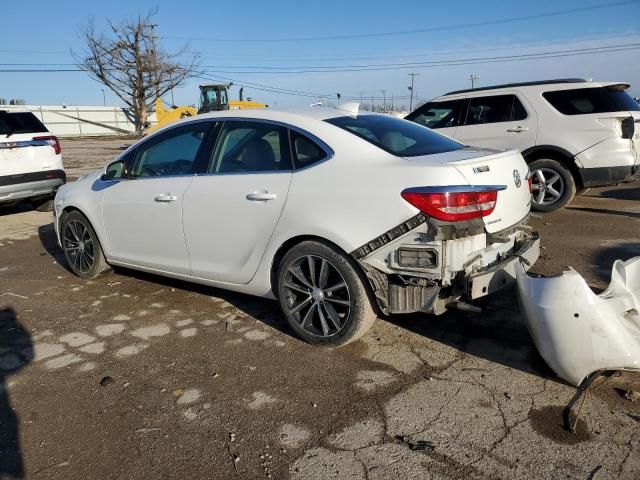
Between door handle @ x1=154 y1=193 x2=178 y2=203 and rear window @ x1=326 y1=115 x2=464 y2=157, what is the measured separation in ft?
4.69

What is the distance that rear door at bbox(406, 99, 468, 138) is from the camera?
8430 mm

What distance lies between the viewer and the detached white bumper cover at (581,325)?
2795 millimetres

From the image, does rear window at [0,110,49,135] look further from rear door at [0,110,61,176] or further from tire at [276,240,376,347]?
tire at [276,240,376,347]

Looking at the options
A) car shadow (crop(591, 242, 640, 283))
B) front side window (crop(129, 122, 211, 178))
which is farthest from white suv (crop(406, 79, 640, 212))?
front side window (crop(129, 122, 211, 178))

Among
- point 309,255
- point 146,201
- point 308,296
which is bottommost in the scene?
point 308,296

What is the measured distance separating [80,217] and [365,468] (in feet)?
13.2

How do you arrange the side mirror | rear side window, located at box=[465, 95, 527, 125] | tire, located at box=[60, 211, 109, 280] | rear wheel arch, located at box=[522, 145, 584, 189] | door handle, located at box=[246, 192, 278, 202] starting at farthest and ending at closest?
rear side window, located at box=[465, 95, 527, 125] < rear wheel arch, located at box=[522, 145, 584, 189] < tire, located at box=[60, 211, 109, 280] < the side mirror < door handle, located at box=[246, 192, 278, 202]

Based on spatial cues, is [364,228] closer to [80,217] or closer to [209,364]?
[209,364]

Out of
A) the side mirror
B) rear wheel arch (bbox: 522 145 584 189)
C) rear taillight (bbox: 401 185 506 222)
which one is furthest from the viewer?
rear wheel arch (bbox: 522 145 584 189)

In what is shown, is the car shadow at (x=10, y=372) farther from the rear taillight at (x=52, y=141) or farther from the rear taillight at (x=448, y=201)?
the rear taillight at (x=52, y=141)

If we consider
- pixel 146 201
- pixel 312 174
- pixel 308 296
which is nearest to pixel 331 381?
pixel 308 296

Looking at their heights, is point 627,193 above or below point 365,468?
above

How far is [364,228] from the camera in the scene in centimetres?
325

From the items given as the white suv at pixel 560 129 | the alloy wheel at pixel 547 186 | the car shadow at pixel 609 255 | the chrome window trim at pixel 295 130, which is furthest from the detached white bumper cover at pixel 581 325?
the alloy wheel at pixel 547 186
